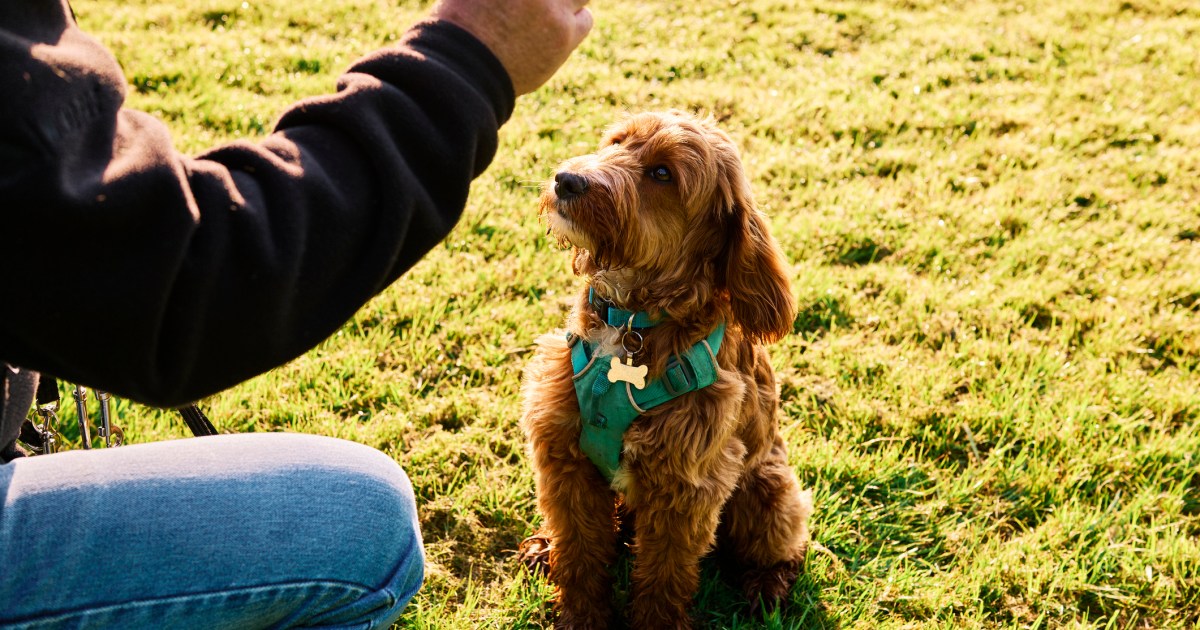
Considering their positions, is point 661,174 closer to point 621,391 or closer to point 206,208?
point 621,391

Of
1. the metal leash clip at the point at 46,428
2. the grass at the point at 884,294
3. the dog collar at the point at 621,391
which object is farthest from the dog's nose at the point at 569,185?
the metal leash clip at the point at 46,428

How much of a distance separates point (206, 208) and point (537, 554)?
2177 mm

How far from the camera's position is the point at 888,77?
6.66m

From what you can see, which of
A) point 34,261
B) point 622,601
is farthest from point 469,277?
point 34,261

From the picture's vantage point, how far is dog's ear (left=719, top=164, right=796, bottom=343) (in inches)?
110

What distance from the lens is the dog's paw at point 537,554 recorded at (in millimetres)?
3256

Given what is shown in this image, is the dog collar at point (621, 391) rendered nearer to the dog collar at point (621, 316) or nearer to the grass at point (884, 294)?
the dog collar at point (621, 316)

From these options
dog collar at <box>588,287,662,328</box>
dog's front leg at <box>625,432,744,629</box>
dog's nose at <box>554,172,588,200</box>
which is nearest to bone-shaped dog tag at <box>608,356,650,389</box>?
dog collar at <box>588,287,662,328</box>

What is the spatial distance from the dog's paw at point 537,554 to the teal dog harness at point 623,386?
0.61m

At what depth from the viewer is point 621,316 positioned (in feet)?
9.35

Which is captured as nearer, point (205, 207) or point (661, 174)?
point (205, 207)

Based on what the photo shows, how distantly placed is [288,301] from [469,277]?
10.3 ft

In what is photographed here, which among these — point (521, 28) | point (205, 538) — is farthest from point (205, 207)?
point (205, 538)

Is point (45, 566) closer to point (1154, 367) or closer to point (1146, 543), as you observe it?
point (1146, 543)
